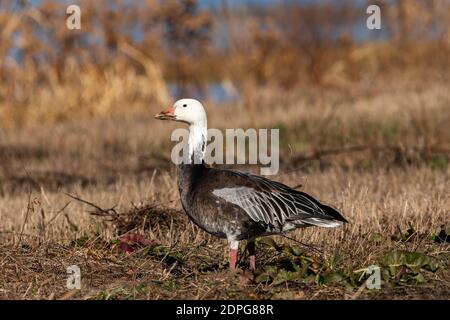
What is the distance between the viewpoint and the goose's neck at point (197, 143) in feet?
21.1

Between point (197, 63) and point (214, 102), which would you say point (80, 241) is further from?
point (197, 63)

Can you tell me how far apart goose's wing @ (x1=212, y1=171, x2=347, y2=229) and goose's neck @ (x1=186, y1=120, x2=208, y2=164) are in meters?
0.32

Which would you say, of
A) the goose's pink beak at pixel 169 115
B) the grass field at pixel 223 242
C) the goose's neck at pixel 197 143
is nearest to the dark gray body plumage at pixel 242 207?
the goose's neck at pixel 197 143

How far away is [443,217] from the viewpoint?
25.9 feet

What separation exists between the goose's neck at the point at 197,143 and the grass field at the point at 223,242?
79cm

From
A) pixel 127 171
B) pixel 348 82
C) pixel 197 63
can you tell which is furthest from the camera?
pixel 197 63

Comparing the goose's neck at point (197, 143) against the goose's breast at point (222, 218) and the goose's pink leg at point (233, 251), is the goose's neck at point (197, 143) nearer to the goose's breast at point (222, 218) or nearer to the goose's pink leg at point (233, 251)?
the goose's breast at point (222, 218)

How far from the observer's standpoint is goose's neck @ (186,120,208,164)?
6.42 meters

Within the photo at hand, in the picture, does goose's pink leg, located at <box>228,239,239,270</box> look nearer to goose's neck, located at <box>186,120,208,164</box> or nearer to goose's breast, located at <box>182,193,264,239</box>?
goose's breast, located at <box>182,193,264,239</box>

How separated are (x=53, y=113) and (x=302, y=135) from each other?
21.9ft

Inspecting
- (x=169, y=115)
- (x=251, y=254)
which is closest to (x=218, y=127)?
(x=169, y=115)

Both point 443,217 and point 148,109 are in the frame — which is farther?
point 148,109
